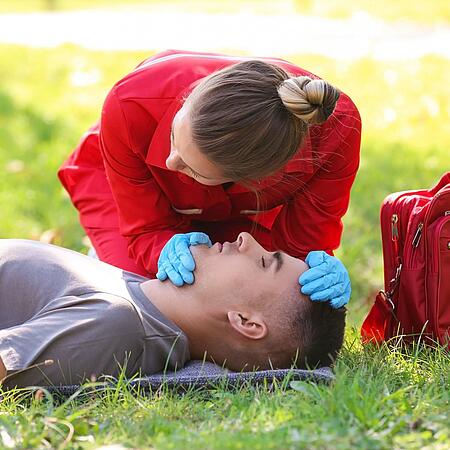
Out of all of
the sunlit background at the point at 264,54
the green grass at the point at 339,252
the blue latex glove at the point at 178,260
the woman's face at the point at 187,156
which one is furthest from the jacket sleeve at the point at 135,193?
the sunlit background at the point at 264,54

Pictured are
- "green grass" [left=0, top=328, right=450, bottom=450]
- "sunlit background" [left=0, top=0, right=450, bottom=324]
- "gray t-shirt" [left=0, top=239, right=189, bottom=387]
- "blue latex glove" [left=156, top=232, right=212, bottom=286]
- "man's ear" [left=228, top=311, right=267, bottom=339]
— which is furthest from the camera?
"sunlit background" [left=0, top=0, right=450, bottom=324]

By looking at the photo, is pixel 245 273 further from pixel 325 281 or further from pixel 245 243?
pixel 325 281

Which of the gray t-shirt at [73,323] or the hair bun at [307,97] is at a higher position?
the hair bun at [307,97]

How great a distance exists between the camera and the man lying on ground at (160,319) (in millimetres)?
2580

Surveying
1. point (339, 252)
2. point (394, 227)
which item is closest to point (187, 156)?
point (394, 227)

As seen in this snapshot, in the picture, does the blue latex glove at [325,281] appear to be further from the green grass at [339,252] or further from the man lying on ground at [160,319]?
the green grass at [339,252]

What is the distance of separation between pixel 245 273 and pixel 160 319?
0.29 meters

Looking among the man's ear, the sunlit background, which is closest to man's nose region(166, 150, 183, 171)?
the man's ear

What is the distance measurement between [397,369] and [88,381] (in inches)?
35.6

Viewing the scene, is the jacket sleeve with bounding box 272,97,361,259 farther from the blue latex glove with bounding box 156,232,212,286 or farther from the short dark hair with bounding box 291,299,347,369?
the short dark hair with bounding box 291,299,347,369

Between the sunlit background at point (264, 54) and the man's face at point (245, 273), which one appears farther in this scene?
the sunlit background at point (264, 54)

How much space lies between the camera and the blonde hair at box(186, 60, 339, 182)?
2.66 meters

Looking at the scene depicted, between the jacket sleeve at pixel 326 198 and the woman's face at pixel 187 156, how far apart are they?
49 centimetres

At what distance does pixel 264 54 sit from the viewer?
790cm
